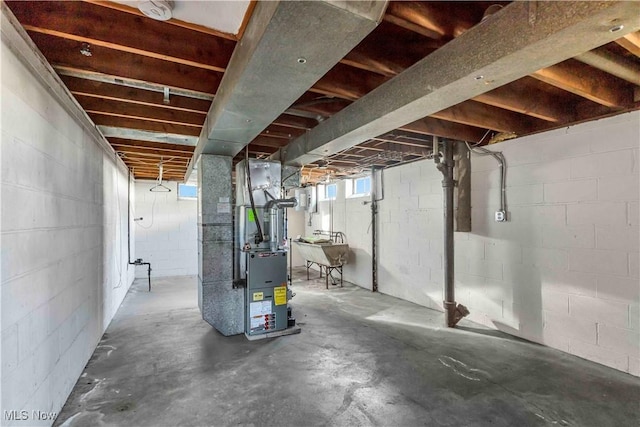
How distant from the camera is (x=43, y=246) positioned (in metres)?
1.82

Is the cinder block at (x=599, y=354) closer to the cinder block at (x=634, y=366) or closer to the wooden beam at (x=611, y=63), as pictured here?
the cinder block at (x=634, y=366)

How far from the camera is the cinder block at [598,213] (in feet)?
8.64

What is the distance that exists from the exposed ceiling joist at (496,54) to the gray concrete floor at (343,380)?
6.91 feet

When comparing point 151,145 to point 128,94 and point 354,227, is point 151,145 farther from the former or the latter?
point 354,227

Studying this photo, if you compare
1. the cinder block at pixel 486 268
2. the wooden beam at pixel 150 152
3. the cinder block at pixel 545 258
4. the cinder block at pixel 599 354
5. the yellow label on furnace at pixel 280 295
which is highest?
the wooden beam at pixel 150 152

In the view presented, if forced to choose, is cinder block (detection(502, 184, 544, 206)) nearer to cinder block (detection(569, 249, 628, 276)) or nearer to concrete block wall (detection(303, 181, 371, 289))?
cinder block (detection(569, 249, 628, 276))

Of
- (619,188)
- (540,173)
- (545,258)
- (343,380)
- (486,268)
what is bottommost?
(343,380)

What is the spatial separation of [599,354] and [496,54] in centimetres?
296

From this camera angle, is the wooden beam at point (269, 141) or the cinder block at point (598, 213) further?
the wooden beam at point (269, 141)

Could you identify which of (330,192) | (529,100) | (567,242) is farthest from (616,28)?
(330,192)

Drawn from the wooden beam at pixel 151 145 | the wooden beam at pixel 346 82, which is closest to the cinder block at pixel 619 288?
the wooden beam at pixel 346 82

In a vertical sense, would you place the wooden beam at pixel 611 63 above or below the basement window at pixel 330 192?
above

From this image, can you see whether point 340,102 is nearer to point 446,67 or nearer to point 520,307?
point 446,67

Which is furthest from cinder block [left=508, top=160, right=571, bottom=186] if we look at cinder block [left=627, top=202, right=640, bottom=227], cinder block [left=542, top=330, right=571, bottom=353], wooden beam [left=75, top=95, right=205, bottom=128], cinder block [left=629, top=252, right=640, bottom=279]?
wooden beam [left=75, top=95, right=205, bottom=128]
